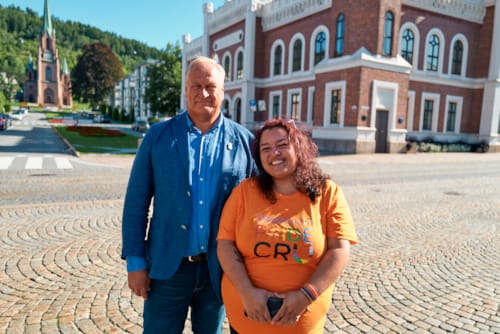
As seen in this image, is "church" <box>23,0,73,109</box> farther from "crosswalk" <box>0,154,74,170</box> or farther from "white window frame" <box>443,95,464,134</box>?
"white window frame" <box>443,95,464,134</box>

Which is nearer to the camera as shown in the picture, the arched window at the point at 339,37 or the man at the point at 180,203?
the man at the point at 180,203

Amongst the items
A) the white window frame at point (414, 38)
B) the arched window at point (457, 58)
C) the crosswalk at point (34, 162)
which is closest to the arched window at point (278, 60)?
the white window frame at point (414, 38)

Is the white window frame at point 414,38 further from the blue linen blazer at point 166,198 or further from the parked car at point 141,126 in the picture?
the blue linen blazer at point 166,198

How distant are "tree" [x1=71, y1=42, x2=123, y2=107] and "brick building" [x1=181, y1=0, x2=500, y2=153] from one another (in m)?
51.1

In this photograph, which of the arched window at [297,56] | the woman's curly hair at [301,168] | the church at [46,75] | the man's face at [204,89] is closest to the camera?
the woman's curly hair at [301,168]

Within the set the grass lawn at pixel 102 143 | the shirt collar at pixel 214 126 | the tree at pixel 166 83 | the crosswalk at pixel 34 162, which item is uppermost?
the tree at pixel 166 83

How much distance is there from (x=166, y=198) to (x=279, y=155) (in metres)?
0.66

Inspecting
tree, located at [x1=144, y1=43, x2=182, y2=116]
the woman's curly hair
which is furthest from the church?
the woman's curly hair

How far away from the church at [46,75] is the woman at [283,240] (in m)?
126

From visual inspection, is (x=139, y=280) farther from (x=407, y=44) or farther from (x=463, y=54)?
(x=463, y=54)

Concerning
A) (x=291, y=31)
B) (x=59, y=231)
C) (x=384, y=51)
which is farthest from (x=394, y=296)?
(x=291, y=31)

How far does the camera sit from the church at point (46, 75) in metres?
114

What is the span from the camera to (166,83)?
146 feet

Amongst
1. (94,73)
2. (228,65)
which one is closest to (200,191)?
(228,65)
